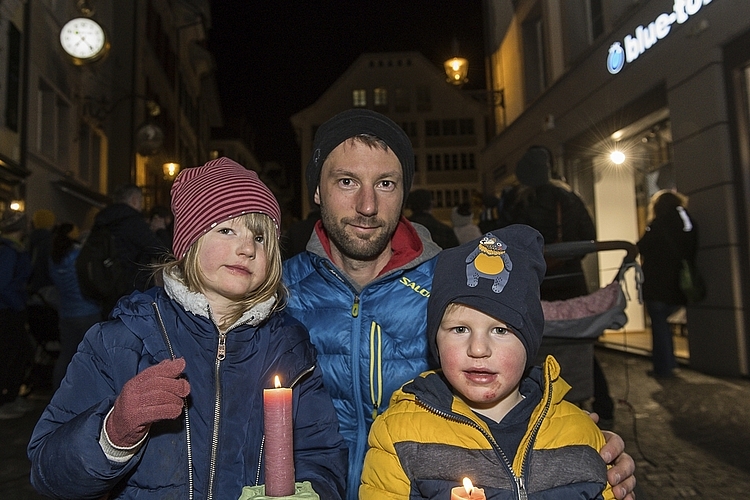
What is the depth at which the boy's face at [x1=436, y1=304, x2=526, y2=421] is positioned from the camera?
195 cm

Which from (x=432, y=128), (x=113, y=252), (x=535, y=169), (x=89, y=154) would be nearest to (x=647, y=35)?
(x=535, y=169)

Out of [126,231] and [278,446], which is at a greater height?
[126,231]

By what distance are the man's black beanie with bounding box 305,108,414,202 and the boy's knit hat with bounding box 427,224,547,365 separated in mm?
561

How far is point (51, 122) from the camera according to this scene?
500 inches

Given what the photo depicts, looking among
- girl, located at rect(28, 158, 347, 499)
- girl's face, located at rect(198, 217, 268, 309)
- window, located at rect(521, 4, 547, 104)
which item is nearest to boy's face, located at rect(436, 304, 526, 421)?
girl, located at rect(28, 158, 347, 499)

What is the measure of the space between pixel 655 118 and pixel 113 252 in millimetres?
7671

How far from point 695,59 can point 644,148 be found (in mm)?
2837

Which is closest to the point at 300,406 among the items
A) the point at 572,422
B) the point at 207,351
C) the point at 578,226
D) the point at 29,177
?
the point at 207,351

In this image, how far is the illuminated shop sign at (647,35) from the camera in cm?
729

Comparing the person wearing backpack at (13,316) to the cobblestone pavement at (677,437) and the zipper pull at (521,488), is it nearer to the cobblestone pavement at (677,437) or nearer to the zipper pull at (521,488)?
the cobblestone pavement at (677,437)

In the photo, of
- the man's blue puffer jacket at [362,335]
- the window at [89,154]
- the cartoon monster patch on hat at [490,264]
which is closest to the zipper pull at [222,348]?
the man's blue puffer jacket at [362,335]

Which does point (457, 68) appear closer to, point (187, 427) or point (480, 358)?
point (480, 358)

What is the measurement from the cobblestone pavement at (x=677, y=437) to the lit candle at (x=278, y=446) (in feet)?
5.25

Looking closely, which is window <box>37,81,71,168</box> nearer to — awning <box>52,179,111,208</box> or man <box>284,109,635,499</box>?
awning <box>52,179,111,208</box>
